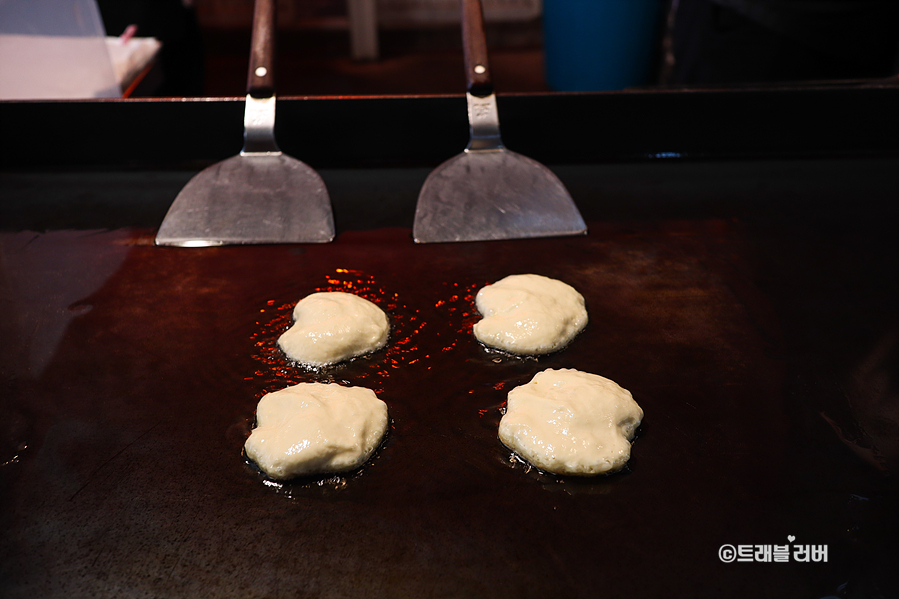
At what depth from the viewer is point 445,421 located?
48.3 inches

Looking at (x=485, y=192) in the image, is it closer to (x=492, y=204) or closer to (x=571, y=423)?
(x=492, y=204)

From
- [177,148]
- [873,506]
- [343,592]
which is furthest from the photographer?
[177,148]

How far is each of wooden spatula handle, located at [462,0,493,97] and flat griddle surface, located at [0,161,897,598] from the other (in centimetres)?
46

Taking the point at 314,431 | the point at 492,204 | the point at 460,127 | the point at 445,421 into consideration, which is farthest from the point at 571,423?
the point at 460,127

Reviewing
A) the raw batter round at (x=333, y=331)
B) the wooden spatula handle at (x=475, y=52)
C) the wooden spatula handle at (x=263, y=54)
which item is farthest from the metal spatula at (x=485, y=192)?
the wooden spatula handle at (x=263, y=54)

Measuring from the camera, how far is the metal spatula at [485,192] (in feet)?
5.76

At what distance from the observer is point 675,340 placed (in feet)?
4.72

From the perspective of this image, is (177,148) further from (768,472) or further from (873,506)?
(873,506)

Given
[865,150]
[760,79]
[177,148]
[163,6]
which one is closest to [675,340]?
[865,150]

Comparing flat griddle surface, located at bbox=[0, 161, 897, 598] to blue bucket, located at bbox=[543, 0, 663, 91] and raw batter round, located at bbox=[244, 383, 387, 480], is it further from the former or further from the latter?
blue bucket, located at bbox=[543, 0, 663, 91]

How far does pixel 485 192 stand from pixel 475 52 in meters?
0.42

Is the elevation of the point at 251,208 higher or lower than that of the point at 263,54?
lower

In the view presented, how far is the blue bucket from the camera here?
4535 millimetres

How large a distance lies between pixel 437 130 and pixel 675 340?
3.58 ft
